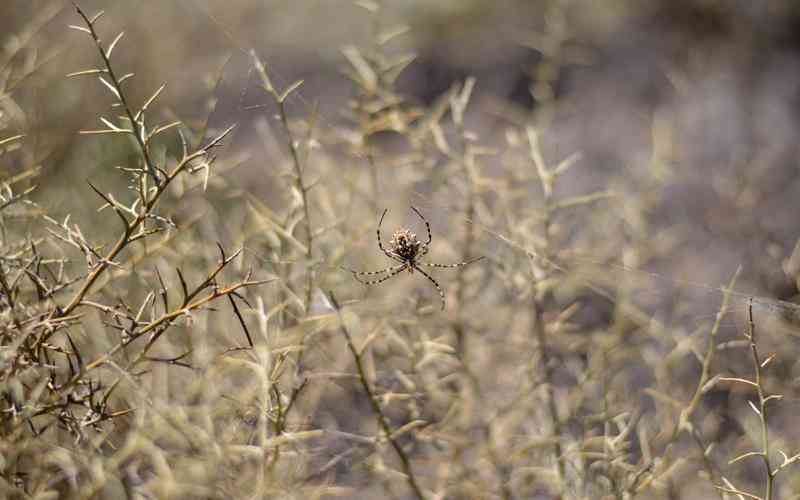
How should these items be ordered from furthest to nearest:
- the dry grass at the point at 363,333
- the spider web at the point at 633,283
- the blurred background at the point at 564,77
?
the blurred background at the point at 564,77
the spider web at the point at 633,283
the dry grass at the point at 363,333

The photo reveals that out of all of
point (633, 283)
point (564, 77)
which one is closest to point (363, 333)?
point (633, 283)

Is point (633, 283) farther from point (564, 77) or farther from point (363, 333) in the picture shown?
point (564, 77)

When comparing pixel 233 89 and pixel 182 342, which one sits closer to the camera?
pixel 182 342

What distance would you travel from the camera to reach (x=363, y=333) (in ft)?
3.77

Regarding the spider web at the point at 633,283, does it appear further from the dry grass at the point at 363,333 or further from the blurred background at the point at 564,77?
the blurred background at the point at 564,77

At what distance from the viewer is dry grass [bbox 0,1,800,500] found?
31.5 inches

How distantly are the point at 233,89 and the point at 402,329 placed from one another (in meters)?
1.38

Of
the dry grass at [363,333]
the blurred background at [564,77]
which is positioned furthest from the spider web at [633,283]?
the blurred background at [564,77]

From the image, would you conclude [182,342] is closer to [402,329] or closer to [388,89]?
[402,329]

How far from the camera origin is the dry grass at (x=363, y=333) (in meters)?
0.80

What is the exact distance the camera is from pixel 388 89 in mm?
1239

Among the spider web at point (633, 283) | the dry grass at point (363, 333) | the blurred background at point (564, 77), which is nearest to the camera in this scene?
the dry grass at point (363, 333)

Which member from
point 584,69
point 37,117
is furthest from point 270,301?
point 584,69

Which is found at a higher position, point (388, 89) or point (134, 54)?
point (388, 89)
